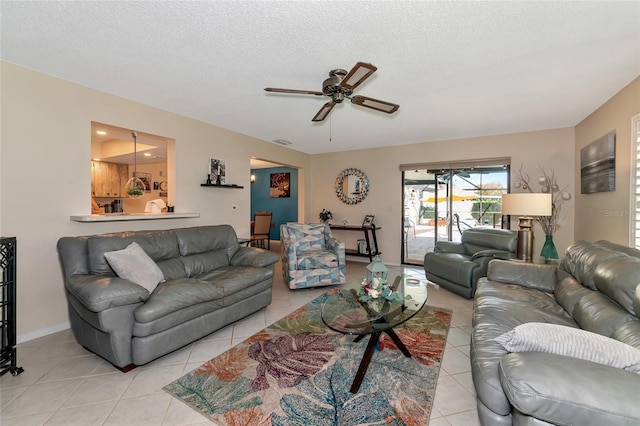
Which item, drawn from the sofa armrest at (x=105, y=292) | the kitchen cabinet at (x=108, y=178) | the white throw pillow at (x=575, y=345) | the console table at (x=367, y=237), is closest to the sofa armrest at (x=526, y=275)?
the white throw pillow at (x=575, y=345)

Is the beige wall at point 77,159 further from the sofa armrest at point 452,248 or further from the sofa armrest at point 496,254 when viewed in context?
the sofa armrest at point 452,248

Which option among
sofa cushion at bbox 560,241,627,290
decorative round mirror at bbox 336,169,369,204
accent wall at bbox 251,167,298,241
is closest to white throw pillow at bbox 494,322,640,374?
sofa cushion at bbox 560,241,627,290

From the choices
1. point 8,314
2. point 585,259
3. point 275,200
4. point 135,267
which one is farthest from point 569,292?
point 275,200

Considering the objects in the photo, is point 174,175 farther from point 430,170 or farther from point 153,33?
point 430,170

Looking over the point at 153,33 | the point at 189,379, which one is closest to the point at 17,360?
the point at 189,379

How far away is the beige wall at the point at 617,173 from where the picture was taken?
268 cm

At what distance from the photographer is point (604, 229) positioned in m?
3.23

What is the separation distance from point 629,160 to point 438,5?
2.60 m

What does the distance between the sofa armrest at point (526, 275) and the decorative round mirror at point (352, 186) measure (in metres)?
3.41

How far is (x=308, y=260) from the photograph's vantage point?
12.9ft

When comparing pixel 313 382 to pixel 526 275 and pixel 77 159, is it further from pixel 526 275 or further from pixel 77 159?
pixel 77 159

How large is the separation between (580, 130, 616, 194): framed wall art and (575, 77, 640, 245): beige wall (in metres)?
0.07

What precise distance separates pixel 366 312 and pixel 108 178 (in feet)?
21.8

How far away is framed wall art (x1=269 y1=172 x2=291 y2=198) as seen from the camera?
807 cm
